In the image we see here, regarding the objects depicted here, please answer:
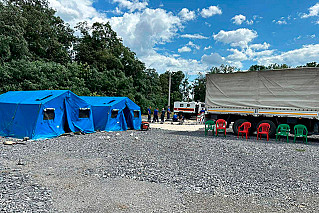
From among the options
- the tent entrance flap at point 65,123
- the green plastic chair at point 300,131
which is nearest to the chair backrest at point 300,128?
the green plastic chair at point 300,131

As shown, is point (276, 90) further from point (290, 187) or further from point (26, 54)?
point (26, 54)

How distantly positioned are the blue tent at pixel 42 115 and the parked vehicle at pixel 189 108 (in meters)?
18.2

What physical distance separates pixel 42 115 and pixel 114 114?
4.68 meters

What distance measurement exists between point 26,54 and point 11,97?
12.9 meters

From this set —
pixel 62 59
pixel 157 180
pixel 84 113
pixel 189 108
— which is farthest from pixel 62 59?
pixel 157 180

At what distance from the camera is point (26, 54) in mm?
24797

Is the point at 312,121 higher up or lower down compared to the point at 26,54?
lower down

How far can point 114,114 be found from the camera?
15492mm

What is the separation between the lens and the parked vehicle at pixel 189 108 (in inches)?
1207

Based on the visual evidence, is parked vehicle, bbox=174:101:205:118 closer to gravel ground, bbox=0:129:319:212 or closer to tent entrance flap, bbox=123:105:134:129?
tent entrance flap, bbox=123:105:134:129

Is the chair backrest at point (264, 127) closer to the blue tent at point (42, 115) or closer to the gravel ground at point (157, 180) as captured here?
the gravel ground at point (157, 180)

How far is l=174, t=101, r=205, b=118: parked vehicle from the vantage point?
30.7 metres

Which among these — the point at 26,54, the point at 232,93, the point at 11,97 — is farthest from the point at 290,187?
the point at 26,54

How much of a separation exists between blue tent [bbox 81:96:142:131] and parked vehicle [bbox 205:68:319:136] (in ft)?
16.1
